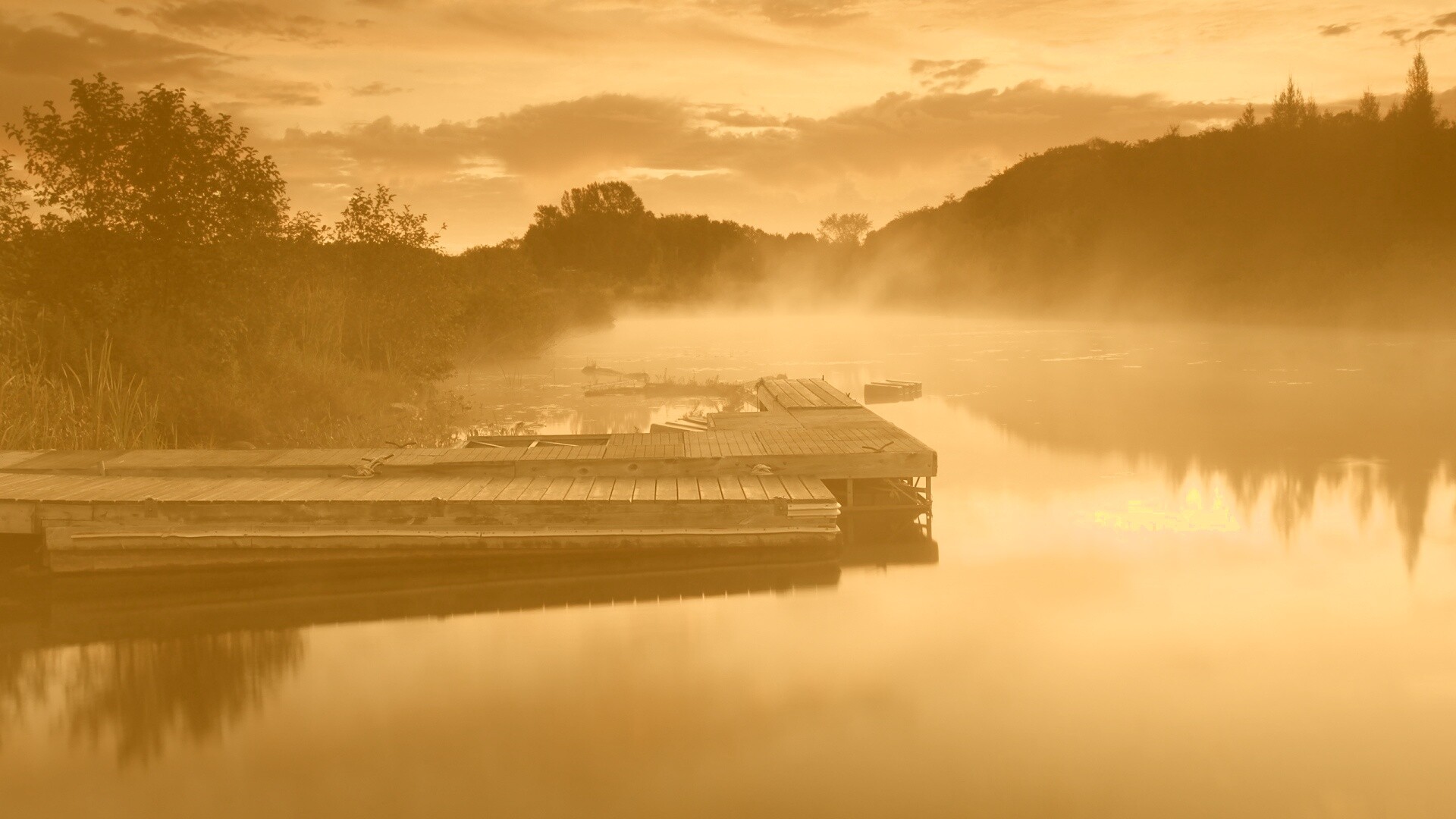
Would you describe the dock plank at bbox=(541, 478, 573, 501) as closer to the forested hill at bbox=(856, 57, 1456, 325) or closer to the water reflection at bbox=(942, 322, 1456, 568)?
the water reflection at bbox=(942, 322, 1456, 568)

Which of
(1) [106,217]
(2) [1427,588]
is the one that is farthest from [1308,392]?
(1) [106,217]

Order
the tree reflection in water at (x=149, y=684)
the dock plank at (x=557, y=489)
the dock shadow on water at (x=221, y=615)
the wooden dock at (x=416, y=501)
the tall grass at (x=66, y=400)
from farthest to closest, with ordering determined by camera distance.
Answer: the tall grass at (x=66, y=400) < the dock plank at (x=557, y=489) < the wooden dock at (x=416, y=501) < the dock shadow on water at (x=221, y=615) < the tree reflection in water at (x=149, y=684)

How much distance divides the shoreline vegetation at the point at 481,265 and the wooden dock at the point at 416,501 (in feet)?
7.80

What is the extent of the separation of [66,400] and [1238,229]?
52899mm

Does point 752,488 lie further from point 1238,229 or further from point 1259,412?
point 1238,229

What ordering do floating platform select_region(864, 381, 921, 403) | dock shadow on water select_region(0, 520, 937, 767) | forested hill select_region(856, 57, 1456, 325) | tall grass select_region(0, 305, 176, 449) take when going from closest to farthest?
dock shadow on water select_region(0, 520, 937, 767) → tall grass select_region(0, 305, 176, 449) → floating platform select_region(864, 381, 921, 403) → forested hill select_region(856, 57, 1456, 325)

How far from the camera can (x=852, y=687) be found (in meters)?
7.49

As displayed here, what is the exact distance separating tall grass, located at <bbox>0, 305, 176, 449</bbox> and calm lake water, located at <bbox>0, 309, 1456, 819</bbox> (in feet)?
12.4

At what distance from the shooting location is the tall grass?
11742 mm

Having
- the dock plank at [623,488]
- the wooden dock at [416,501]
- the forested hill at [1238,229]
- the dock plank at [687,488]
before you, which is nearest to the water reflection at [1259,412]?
the wooden dock at [416,501]

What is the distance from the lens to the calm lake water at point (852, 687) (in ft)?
19.7

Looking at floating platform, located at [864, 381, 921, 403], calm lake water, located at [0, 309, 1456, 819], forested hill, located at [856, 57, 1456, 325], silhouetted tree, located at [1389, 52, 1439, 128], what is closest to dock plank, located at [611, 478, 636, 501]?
calm lake water, located at [0, 309, 1456, 819]

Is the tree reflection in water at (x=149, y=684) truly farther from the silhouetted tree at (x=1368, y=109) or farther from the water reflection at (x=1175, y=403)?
the silhouetted tree at (x=1368, y=109)

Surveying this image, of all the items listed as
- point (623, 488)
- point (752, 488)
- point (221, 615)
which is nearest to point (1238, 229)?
point (752, 488)
